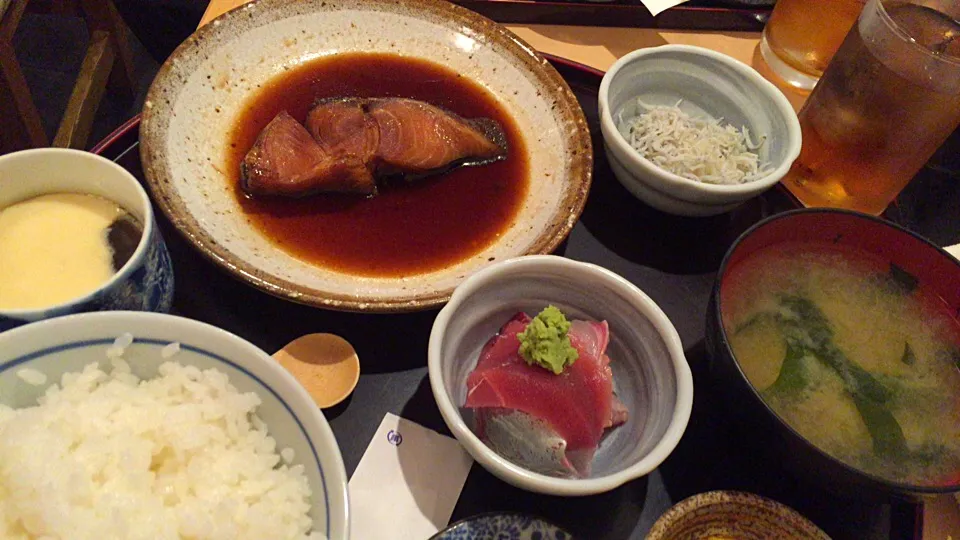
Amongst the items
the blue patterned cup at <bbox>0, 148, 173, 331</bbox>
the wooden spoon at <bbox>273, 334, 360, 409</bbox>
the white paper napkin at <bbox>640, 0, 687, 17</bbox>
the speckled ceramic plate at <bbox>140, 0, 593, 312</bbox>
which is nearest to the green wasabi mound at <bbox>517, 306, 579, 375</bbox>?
the speckled ceramic plate at <bbox>140, 0, 593, 312</bbox>

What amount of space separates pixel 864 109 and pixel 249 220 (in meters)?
1.79

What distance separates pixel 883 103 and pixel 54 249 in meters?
2.12

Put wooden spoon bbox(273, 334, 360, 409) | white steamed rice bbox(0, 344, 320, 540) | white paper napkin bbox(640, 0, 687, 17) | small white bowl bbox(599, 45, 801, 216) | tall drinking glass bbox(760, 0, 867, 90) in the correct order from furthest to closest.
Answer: white paper napkin bbox(640, 0, 687, 17), tall drinking glass bbox(760, 0, 867, 90), small white bowl bbox(599, 45, 801, 216), wooden spoon bbox(273, 334, 360, 409), white steamed rice bbox(0, 344, 320, 540)

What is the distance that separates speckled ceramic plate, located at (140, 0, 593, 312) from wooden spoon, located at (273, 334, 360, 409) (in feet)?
0.36

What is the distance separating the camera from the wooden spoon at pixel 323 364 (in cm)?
150

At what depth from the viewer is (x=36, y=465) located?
1.07m

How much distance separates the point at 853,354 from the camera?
158 centimetres

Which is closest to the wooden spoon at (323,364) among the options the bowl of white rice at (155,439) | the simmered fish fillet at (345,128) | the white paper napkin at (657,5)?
the bowl of white rice at (155,439)

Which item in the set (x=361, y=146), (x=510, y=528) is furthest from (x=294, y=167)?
(x=510, y=528)

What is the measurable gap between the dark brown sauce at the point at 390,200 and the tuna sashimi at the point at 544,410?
1.91 feet

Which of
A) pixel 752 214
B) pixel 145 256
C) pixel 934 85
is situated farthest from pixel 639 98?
pixel 145 256

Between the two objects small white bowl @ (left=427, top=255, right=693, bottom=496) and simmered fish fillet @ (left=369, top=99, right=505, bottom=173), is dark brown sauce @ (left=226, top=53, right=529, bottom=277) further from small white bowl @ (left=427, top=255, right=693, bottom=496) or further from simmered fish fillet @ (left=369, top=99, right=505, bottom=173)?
small white bowl @ (left=427, top=255, right=693, bottom=496)

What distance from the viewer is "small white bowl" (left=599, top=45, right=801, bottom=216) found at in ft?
5.98

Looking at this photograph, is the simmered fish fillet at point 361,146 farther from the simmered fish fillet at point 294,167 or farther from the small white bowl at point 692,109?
the small white bowl at point 692,109
